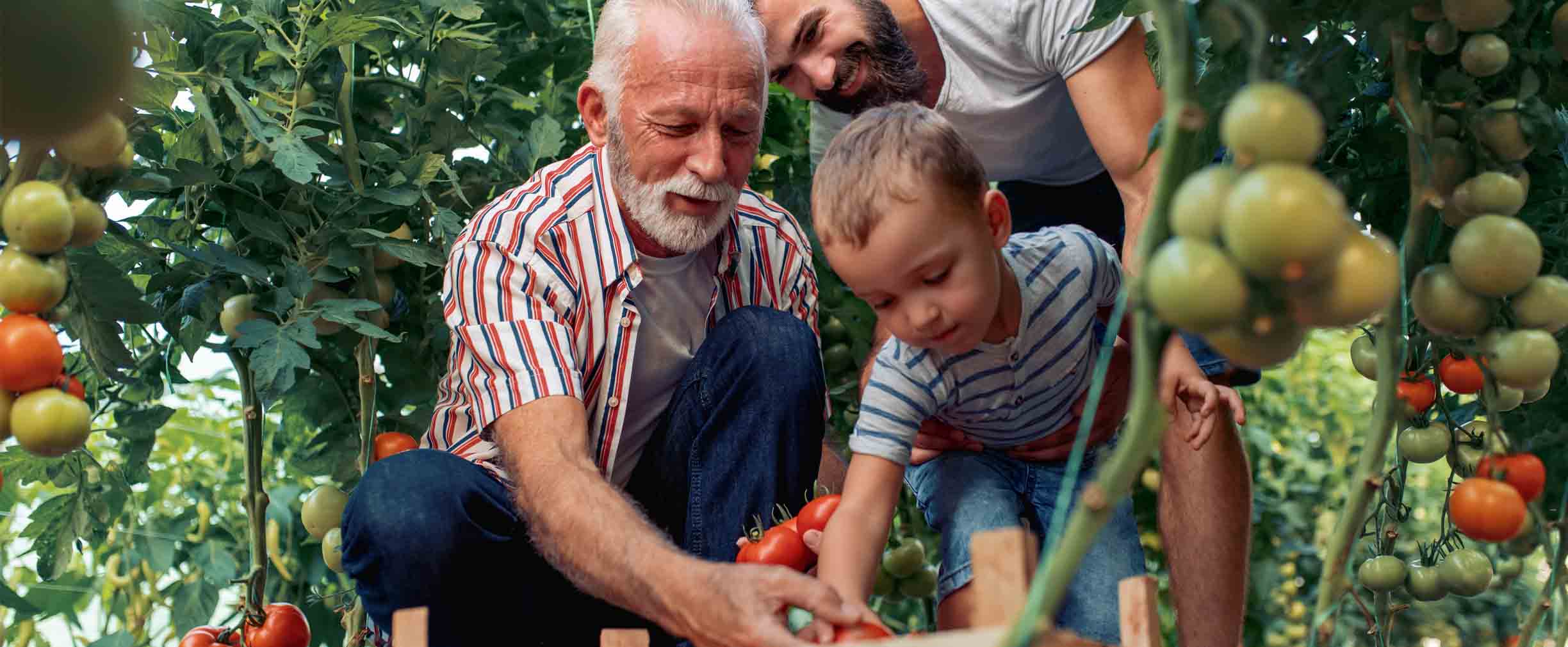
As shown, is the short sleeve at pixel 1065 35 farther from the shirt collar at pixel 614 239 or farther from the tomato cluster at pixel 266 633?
the tomato cluster at pixel 266 633

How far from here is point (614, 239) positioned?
1.83 m

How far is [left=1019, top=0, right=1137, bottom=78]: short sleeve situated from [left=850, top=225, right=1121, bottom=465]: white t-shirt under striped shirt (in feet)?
0.79

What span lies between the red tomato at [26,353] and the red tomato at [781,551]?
2.43 feet

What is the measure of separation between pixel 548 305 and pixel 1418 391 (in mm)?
989

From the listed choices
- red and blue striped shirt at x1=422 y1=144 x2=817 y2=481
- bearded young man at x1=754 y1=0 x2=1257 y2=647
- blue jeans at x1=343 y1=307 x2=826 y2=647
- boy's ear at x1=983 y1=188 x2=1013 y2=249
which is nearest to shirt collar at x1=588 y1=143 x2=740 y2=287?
red and blue striped shirt at x1=422 y1=144 x2=817 y2=481

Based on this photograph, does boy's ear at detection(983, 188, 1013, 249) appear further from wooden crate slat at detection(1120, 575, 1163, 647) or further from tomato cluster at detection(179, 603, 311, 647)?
tomato cluster at detection(179, 603, 311, 647)

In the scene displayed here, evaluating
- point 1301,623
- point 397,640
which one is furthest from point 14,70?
point 1301,623

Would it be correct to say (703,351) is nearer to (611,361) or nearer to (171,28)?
(611,361)

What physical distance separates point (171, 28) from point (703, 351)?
82 centimetres

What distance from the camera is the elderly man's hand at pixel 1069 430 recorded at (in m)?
1.70

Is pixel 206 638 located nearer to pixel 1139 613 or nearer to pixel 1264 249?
pixel 1139 613

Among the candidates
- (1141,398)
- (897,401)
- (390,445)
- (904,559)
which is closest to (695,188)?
(897,401)

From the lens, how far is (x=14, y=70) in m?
0.35

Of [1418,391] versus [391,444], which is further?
[391,444]
